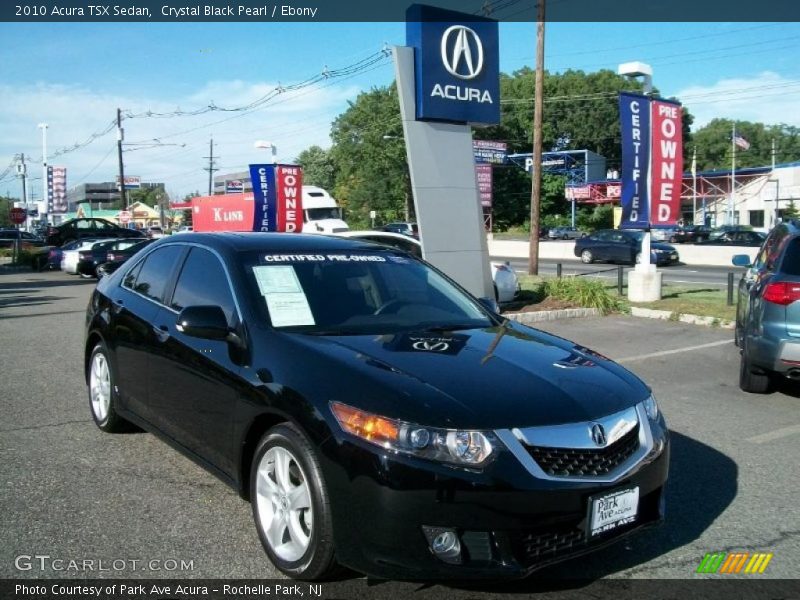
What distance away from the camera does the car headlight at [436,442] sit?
310 centimetres

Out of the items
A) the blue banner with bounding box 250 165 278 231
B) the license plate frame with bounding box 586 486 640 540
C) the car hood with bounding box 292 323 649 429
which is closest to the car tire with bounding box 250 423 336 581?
the car hood with bounding box 292 323 649 429

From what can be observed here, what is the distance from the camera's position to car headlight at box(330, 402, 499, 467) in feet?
10.2

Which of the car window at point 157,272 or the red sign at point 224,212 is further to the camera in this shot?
the red sign at point 224,212

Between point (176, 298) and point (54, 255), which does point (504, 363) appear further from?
point (54, 255)

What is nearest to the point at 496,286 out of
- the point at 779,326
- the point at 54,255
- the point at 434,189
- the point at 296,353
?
the point at 434,189

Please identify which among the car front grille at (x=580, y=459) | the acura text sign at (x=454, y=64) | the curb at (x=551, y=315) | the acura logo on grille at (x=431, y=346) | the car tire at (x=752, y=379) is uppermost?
the acura text sign at (x=454, y=64)

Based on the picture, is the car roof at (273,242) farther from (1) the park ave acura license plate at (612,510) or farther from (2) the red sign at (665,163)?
(2) the red sign at (665,163)

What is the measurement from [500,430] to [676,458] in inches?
115

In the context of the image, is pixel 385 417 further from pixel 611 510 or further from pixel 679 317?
pixel 679 317

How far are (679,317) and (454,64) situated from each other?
235 inches

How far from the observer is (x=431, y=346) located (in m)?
3.95

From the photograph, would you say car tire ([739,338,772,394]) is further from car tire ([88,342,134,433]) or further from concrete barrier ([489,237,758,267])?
concrete barrier ([489,237,758,267])

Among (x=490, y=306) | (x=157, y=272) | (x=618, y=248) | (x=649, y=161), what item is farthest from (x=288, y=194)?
(x=490, y=306)

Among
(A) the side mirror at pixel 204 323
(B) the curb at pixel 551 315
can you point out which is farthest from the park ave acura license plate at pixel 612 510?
(B) the curb at pixel 551 315
